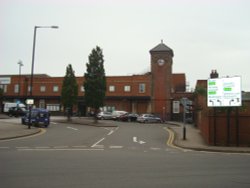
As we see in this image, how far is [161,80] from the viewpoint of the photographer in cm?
7850

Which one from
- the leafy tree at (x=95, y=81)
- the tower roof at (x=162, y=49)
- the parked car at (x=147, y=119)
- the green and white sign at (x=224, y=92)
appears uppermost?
the tower roof at (x=162, y=49)

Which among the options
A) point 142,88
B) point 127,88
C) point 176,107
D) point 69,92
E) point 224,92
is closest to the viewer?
point 224,92

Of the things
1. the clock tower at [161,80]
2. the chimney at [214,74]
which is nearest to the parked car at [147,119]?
the chimney at [214,74]

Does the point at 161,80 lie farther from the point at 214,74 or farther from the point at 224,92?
the point at 224,92

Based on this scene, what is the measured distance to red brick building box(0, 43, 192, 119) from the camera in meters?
78.3

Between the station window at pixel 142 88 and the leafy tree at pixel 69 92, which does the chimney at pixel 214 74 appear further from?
the station window at pixel 142 88

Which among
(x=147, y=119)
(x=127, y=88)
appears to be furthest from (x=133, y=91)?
(x=147, y=119)

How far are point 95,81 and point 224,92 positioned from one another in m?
28.1

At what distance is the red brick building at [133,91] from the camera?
257ft

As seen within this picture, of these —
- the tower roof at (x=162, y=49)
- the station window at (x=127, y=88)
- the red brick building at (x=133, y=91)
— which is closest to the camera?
the red brick building at (x=133, y=91)

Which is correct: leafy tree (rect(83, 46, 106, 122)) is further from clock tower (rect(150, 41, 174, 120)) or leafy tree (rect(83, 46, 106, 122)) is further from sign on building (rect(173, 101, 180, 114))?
sign on building (rect(173, 101, 180, 114))

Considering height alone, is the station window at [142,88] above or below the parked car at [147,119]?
above

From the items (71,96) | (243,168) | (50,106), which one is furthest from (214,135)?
(50,106)

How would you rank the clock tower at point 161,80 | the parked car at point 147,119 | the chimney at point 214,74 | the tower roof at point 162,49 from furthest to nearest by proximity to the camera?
the tower roof at point 162,49, the clock tower at point 161,80, the parked car at point 147,119, the chimney at point 214,74
